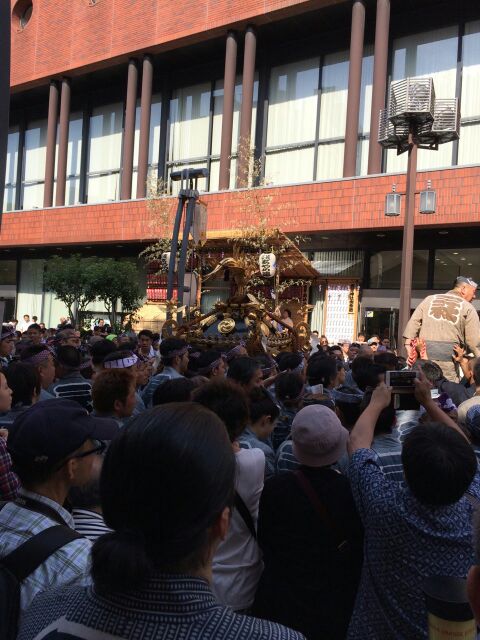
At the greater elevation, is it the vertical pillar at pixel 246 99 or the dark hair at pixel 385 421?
the vertical pillar at pixel 246 99

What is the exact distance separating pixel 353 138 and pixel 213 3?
7.62 m

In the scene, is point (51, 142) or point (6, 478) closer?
point (6, 478)

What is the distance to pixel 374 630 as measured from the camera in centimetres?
224

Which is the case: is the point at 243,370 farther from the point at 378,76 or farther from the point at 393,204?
the point at 378,76

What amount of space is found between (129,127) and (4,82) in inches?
979

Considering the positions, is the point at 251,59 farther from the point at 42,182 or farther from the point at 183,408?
the point at 183,408

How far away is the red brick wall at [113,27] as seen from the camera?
2238 centimetres

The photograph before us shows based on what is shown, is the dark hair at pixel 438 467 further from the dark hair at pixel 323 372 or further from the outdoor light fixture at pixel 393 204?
the outdoor light fixture at pixel 393 204

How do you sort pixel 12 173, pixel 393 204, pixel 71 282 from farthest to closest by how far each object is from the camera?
pixel 12 173 < pixel 71 282 < pixel 393 204

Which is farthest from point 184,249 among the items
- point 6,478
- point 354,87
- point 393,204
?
point 354,87

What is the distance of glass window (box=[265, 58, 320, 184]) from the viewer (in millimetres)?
23484

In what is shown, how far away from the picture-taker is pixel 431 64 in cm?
2098

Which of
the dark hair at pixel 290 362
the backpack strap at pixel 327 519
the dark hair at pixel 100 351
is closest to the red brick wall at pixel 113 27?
the dark hair at pixel 290 362

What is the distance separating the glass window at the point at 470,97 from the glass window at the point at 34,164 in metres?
20.2
